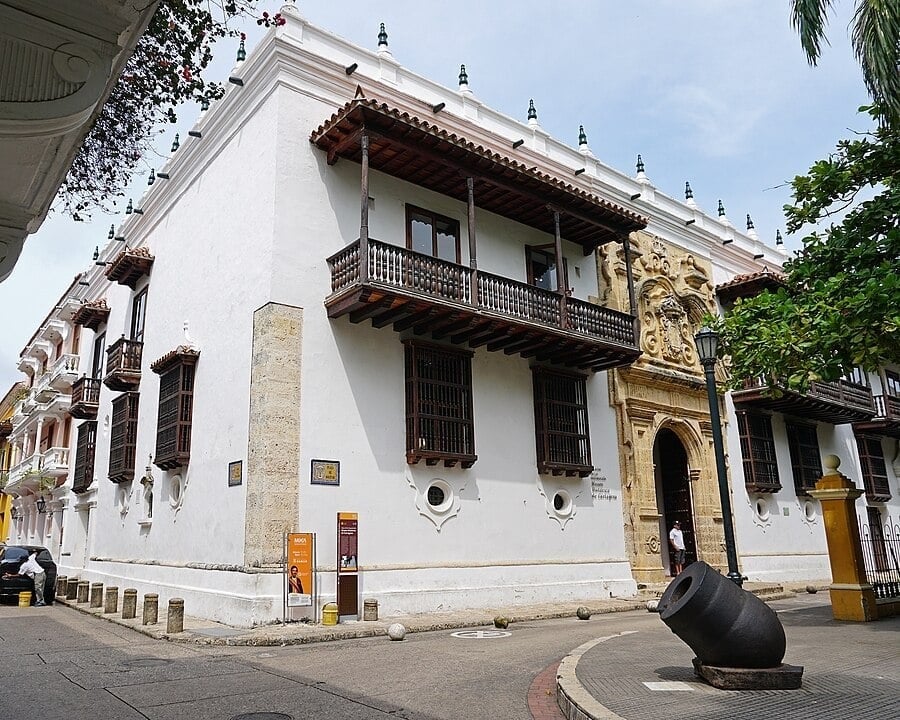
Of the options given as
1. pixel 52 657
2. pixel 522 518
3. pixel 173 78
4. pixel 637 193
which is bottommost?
pixel 52 657

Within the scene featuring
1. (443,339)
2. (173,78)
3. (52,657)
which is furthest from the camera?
(443,339)

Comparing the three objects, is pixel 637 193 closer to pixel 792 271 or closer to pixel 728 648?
pixel 792 271

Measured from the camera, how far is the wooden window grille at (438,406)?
13.5m

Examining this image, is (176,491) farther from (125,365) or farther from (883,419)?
(883,419)

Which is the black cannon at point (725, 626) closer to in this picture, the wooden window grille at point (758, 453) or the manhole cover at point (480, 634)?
the manhole cover at point (480, 634)

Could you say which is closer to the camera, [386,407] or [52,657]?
[52,657]

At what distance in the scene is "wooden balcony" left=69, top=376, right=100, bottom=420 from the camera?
21.6 m

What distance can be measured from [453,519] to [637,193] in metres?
11.1

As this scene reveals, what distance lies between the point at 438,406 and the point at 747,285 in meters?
12.1

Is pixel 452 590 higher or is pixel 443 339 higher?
pixel 443 339

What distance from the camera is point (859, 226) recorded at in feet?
36.8

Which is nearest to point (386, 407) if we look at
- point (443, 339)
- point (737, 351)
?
point (443, 339)

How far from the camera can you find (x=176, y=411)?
15.1 meters

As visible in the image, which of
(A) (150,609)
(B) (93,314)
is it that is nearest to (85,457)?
(B) (93,314)
